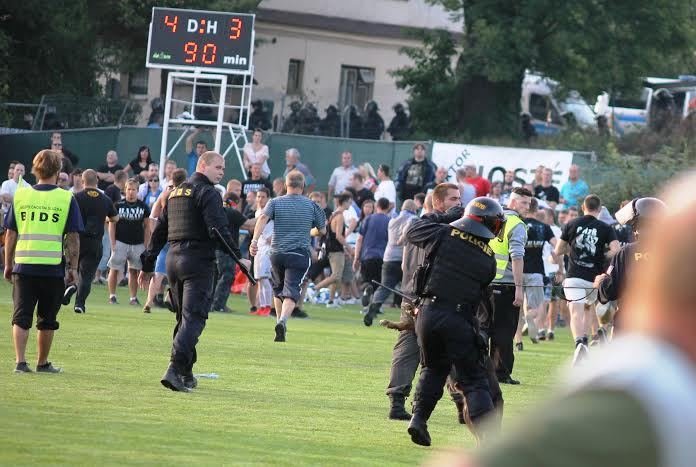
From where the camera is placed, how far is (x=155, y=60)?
30.2m

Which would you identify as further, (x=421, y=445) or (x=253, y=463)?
(x=421, y=445)

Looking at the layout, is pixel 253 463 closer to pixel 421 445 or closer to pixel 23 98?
pixel 421 445

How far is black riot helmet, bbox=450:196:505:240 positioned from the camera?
982 centimetres

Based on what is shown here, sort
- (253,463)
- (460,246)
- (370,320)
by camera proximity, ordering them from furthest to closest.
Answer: (370,320), (460,246), (253,463)

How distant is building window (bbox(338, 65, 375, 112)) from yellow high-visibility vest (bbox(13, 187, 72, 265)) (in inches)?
1558

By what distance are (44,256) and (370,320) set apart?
1134cm

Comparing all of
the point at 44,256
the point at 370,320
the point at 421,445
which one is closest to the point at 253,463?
the point at 421,445

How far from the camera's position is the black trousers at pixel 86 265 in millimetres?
21109

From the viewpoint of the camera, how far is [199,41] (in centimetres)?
3019

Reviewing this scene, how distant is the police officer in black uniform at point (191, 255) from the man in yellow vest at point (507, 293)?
11.9 feet

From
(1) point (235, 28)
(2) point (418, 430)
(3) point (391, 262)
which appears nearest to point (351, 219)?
(3) point (391, 262)

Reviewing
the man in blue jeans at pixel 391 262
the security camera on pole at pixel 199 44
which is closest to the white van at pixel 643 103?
the security camera on pole at pixel 199 44

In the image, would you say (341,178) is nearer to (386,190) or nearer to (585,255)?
(386,190)

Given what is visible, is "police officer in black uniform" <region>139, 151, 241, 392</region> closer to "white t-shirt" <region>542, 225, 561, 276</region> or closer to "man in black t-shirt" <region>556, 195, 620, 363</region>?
"man in black t-shirt" <region>556, 195, 620, 363</region>
